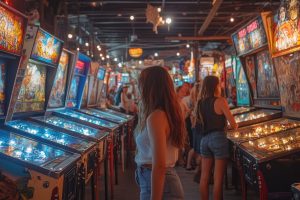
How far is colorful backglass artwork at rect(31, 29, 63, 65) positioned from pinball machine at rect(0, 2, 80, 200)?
0.33 meters

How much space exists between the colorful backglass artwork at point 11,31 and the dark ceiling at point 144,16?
4.84m

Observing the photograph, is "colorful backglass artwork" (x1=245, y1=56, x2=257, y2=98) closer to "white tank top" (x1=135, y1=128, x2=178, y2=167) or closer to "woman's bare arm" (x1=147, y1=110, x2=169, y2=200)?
"white tank top" (x1=135, y1=128, x2=178, y2=167)

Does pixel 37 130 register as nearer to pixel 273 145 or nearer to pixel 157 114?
pixel 157 114

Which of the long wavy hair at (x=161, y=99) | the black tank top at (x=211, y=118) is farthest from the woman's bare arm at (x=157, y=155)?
the black tank top at (x=211, y=118)

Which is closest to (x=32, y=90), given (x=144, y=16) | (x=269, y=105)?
(x=269, y=105)

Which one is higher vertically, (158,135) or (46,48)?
(46,48)

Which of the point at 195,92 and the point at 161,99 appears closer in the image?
the point at 161,99

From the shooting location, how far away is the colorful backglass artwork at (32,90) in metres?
3.82

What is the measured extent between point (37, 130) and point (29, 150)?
88 cm

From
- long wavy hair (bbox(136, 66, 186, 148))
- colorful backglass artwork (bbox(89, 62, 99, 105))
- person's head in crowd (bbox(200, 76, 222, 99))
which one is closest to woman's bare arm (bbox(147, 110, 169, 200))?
long wavy hair (bbox(136, 66, 186, 148))

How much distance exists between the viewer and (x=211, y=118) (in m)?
4.28

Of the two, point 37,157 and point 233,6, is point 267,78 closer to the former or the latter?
point 37,157

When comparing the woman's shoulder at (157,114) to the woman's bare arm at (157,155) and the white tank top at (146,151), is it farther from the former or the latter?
the white tank top at (146,151)

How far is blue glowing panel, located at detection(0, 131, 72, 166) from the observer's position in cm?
240
